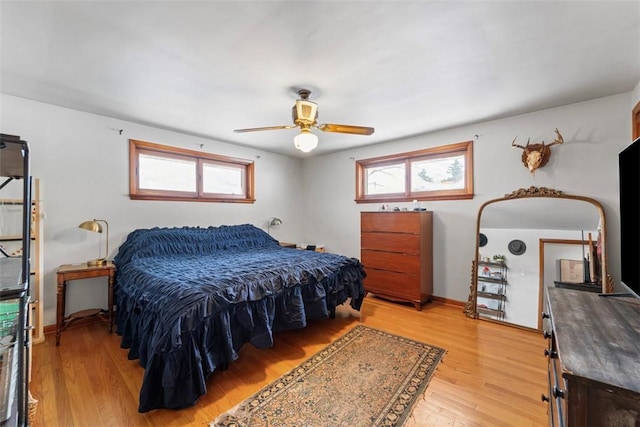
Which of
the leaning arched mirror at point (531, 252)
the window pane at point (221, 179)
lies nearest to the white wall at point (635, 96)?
the leaning arched mirror at point (531, 252)

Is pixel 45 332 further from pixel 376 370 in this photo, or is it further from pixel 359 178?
pixel 359 178

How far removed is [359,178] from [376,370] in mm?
3075

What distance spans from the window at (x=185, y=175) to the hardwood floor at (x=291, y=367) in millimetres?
1753

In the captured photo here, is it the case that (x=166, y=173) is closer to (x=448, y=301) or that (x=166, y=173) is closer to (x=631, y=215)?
(x=448, y=301)

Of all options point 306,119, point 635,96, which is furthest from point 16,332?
point 635,96

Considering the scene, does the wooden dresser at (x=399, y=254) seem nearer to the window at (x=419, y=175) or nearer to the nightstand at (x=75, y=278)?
the window at (x=419, y=175)

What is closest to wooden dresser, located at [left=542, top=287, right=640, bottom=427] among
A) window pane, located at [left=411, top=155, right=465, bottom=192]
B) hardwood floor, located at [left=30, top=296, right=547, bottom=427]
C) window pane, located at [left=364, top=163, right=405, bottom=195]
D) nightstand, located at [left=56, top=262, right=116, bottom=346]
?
hardwood floor, located at [left=30, top=296, right=547, bottom=427]

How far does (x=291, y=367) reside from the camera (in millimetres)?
2180

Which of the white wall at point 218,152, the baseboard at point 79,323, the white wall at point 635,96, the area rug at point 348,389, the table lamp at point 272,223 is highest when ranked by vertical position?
the white wall at point 635,96

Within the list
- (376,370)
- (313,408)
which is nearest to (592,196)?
(376,370)

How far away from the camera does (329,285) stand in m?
2.88

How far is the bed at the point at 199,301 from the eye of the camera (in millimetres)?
1696

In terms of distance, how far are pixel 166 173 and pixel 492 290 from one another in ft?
14.6

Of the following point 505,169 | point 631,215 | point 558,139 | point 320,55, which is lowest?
point 631,215
